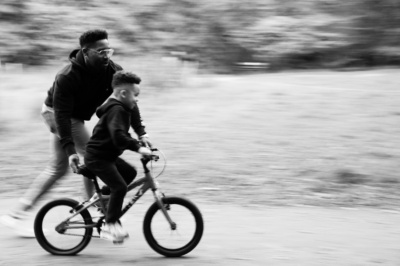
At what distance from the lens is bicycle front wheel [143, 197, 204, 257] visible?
4.79m

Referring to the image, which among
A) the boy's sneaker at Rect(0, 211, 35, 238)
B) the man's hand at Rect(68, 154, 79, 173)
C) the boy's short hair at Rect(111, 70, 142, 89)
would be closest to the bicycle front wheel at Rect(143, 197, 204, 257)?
the man's hand at Rect(68, 154, 79, 173)

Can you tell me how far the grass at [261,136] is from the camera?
7315 mm

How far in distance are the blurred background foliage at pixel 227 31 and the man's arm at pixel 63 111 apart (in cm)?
1051

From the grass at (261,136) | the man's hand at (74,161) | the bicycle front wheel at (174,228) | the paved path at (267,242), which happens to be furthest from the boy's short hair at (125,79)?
the grass at (261,136)

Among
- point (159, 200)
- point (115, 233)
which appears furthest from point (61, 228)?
point (159, 200)

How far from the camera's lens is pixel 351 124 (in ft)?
31.5

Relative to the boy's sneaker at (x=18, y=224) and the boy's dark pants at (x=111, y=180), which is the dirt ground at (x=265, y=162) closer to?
the boy's sneaker at (x=18, y=224)

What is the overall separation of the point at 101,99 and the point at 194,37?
1139 cm

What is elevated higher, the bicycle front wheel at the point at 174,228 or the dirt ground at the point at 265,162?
the bicycle front wheel at the point at 174,228

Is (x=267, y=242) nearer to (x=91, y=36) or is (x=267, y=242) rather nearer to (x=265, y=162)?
(x=91, y=36)

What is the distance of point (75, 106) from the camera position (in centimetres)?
515

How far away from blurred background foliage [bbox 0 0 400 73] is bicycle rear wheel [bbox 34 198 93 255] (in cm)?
1067

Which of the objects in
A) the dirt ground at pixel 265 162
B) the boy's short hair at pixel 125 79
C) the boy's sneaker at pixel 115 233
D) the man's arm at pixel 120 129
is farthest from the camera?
the dirt ground at pixel 265 162

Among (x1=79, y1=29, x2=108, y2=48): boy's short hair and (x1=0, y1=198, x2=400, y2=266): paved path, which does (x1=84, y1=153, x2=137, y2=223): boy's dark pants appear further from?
(x1=79, y1=29, x2=108, y2=48): boy's short hair
